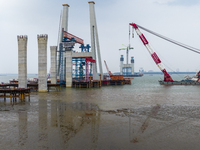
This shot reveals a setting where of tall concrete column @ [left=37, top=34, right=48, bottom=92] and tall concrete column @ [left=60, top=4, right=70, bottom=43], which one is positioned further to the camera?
tall concrete column @ [left=60, top=4, right=70, bottom=43]

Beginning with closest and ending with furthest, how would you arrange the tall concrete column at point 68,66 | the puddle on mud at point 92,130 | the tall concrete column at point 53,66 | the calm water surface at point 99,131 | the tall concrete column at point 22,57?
the calm water surface at point 99,131
the puddle on mud at point 92,130
the tall concrete column at point 22,57
the tall concrete column at point 53,66
the tall concrete column at point 68,66

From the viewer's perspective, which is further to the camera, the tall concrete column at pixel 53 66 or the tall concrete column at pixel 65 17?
the tall concrete column at pixel 65 17

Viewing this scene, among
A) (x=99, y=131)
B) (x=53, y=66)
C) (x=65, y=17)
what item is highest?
(x=65, y=17)

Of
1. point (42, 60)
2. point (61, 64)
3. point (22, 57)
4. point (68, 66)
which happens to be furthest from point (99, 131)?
point (61, 64)

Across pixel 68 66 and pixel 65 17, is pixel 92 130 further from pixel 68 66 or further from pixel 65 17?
pixel 65 17

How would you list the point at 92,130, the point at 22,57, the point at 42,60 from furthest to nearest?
the point at 42,60 < the point at 22,57 < the point at 92,130

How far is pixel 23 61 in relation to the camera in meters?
38.5

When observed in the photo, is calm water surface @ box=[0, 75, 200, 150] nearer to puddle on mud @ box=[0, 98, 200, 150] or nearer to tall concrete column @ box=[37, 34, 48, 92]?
puddle on mud @ box=[0, 98, 200, 150]

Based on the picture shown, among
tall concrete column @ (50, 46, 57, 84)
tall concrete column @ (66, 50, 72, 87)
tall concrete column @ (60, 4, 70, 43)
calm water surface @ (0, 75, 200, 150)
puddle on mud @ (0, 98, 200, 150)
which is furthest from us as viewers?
tall concrete column @ (60, 4, 70, 43)

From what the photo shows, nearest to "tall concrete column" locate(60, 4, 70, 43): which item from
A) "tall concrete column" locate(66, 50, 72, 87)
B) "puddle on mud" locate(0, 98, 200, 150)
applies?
"tall concrete column" locate(66, 50, 72, 87)

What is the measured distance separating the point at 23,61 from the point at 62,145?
31656 millimetres

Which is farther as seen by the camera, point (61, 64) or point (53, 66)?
point (61, 64)

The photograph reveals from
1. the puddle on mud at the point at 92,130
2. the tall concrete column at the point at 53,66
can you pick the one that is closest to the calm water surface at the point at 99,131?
the puddle on mud at the point at 92,130

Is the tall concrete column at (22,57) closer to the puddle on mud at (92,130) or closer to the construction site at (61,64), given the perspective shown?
the construction site at (61,64)
